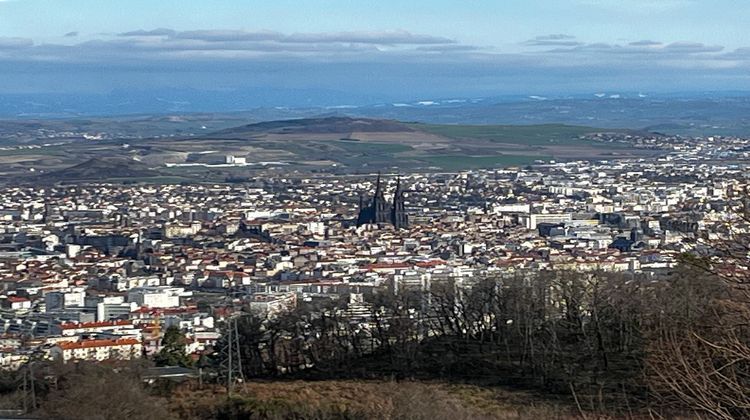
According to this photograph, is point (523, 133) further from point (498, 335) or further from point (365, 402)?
point (365, 402)

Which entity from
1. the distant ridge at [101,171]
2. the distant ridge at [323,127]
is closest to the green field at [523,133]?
the distant ridge at [323,127]

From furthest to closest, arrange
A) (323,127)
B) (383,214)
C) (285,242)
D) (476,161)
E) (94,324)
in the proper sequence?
(323,127) → (476,161) → (383,214) → (285,242) → (94,324)

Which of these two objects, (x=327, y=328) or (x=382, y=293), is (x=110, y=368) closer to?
(x=327, y=328)

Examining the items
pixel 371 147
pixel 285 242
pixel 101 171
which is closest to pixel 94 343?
pixel 285 242

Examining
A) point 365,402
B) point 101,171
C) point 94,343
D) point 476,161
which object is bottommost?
point 476,161

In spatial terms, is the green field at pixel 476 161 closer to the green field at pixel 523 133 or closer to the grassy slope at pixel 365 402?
the green field at pixel 523 133

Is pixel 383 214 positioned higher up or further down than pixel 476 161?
higher up

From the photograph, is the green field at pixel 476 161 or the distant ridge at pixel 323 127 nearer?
the green field at pixel 476 161
